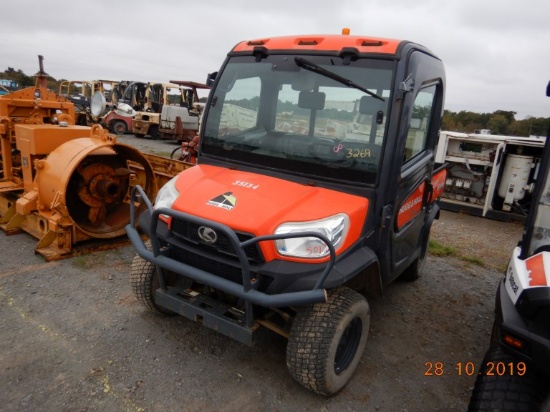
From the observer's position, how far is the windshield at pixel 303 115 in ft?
8.90

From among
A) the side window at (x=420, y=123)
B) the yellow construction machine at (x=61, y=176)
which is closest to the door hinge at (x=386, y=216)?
the side window at (x=420, y=123)

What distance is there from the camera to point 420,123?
3.27 meters

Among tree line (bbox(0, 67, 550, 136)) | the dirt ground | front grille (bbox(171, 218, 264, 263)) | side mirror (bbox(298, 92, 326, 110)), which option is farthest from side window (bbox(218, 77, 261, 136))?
tree line (bbox(0, 67, 550, 136))

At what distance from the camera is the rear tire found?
1993mm

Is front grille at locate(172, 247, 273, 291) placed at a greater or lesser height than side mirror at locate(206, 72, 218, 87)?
lesser

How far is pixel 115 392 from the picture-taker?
2.57 m

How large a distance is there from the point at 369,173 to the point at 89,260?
333 centimetres

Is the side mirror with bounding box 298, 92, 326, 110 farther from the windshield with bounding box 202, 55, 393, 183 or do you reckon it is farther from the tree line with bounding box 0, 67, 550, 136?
the tree line with bounding box 0, 67, 550, 136

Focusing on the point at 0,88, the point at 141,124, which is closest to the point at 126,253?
the point at 141,124

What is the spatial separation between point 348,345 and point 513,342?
1126 mm

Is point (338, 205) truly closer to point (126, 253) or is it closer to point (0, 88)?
point (126, 253)

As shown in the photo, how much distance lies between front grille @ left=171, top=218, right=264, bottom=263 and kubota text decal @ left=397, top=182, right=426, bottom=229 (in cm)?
126

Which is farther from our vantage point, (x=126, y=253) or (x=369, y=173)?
(x=126, y=253)

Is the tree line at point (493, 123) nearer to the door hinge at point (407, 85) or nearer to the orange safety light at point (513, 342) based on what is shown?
the door hinge at point (407, 85)
